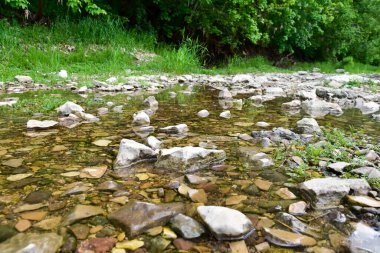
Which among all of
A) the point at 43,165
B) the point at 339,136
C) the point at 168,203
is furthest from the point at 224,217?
the point at 339,136

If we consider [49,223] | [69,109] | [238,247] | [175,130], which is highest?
[238,247]

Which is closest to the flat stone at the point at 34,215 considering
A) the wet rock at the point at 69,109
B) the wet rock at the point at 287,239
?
the wet rock at the point at 287,239

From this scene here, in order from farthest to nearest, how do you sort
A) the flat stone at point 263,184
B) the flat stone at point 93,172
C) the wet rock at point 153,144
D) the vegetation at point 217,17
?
the vegetation at point 217,17
the wet rock at point 153,144
the flat stone at point 93,172
the flat stone at point 263,184

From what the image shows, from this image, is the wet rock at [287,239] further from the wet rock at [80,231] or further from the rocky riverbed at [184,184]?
the wet rock at [80,231]

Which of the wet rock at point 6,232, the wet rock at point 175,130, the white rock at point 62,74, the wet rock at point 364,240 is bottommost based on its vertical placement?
the white rock at point 62,74

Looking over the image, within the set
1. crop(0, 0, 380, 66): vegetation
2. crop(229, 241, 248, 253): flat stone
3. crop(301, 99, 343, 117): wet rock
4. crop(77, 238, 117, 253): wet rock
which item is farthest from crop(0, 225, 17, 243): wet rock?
crop(0, 0, 380, 66): vegetation

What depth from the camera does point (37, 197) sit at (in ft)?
5.61

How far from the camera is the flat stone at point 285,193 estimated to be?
179 centimetres

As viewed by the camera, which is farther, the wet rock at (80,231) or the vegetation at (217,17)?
the vegetation at (217,17)

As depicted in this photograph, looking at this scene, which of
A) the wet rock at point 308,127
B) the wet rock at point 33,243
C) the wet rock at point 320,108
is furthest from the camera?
the wet rock at point 320,108

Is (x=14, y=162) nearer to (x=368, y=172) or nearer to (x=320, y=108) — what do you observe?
(x=368, y=172)

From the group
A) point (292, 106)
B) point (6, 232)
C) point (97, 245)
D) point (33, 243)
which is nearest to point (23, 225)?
point (6, 232)

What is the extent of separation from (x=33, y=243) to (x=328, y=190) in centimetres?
136

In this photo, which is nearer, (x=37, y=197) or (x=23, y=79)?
(x=37, y=197)
